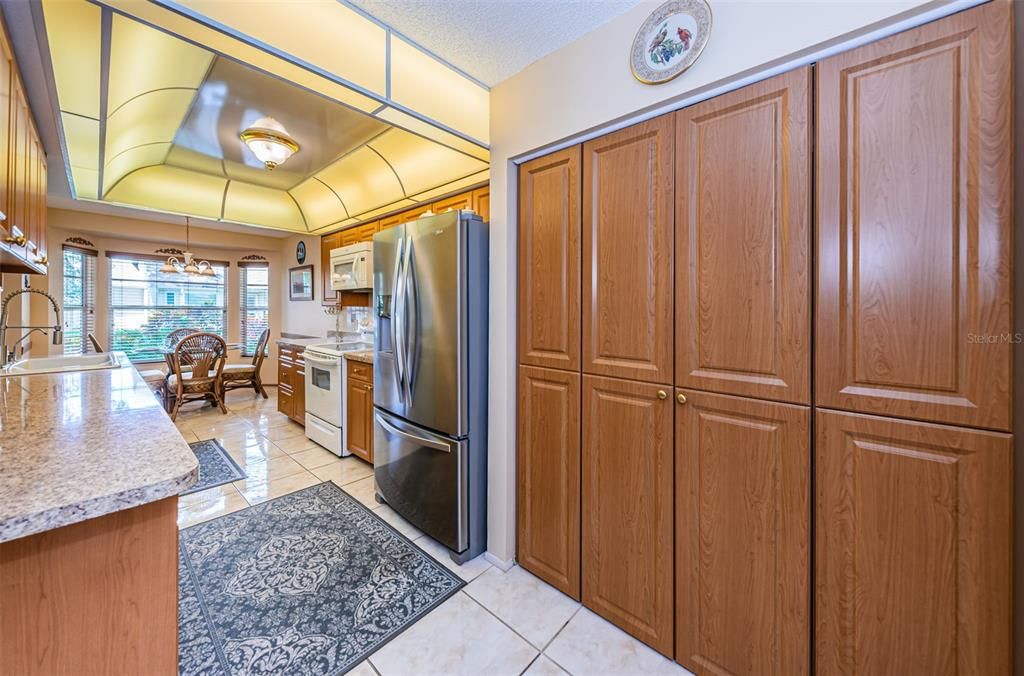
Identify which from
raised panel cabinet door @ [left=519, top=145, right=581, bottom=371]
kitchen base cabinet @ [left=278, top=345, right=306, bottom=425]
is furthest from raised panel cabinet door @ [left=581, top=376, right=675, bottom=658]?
kitchen base cabinet @ [left=278, top=345, right=306, bottom=425]

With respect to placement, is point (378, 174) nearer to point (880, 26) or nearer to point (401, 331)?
point (401, 331)

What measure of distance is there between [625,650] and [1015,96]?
2.04m

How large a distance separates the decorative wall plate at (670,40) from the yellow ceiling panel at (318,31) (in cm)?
103

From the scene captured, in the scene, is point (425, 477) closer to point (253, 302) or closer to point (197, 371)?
point (197, 371)

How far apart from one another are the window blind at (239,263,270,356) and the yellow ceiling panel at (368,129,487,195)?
4.09 metres

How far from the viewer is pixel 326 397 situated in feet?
12.0

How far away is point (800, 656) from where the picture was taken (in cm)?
126

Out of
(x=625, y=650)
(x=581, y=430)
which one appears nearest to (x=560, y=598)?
(x=625, y=650)

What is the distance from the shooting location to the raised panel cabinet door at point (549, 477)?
5.97 feet

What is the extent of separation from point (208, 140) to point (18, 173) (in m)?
1.91

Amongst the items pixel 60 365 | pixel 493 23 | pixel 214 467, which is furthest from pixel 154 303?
pixel 493 23

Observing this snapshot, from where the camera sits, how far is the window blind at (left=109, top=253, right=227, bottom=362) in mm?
5418

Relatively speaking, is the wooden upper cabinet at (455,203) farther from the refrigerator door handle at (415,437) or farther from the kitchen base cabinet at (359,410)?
the refrigerator door handle at (415,437)

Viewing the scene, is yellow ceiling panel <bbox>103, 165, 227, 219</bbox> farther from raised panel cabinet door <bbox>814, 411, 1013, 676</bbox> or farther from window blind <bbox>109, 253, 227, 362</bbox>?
raised panel cabinet door <bbox>814, 411, 1013, 676</bbox>
